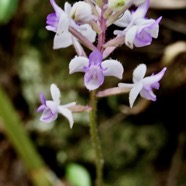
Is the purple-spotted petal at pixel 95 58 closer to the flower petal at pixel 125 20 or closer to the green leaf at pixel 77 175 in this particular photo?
the flower petal at pixel 125 20

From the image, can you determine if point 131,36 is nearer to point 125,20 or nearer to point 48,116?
point 125,20

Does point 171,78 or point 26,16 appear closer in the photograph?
point 171,78

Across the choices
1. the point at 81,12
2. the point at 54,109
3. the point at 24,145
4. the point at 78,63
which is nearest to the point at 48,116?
the point at 54,109

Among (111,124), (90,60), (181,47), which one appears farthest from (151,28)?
(111,124)

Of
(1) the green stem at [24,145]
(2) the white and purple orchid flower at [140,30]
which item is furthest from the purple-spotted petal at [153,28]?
(1) the green stem at [24,145]

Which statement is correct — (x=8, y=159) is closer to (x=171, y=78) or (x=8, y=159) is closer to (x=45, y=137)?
(x=45, y=137)

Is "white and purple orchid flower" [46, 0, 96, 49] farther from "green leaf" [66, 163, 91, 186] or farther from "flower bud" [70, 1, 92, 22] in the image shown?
"green leaf" [66, 163, 91, 186]

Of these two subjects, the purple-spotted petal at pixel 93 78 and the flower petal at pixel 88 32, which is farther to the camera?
the flower petal at pixel 88 32
